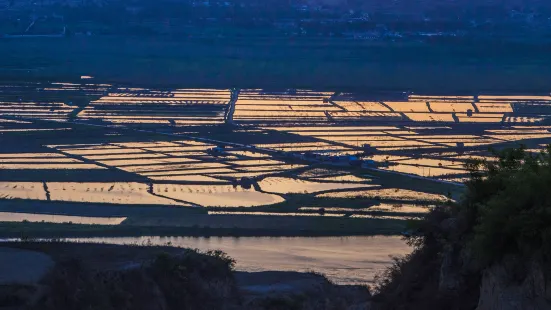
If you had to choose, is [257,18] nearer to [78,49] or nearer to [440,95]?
[78,49]

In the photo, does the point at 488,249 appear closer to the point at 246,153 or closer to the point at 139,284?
the point at 139,284

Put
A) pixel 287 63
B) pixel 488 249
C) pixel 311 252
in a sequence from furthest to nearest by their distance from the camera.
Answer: pixel 287 63 < pixel 311 252 < pixel 488 249

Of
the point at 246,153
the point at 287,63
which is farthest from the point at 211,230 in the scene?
the point at 287,63

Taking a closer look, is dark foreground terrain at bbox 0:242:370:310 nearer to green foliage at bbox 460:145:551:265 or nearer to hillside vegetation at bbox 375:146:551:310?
hillside vegetation at bbox 375:146:551:310

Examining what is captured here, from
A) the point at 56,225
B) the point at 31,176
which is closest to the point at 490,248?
the point at 56,225

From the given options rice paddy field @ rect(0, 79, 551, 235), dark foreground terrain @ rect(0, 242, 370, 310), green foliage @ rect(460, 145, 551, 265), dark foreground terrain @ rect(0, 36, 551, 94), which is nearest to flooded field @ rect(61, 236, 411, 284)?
rice paddy field @ rect(0, 79, 551, 235)
